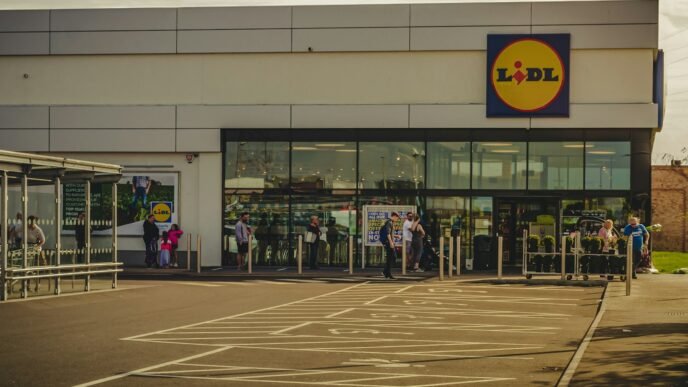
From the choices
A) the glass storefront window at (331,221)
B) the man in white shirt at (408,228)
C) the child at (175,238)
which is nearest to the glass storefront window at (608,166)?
the man in white shirt at (408,228)

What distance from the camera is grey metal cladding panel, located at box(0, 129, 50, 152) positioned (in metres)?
37.5

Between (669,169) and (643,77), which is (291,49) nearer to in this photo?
(643,77)

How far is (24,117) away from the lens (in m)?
37.8

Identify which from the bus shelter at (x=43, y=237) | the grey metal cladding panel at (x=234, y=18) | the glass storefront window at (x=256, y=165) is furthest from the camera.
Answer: the glass storefront window at (x=256, y=165)

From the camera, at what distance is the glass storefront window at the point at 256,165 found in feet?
120

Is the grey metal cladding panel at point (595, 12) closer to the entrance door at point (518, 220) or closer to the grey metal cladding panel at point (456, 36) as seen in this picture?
the grey metal cladding panel at point (456, 36)

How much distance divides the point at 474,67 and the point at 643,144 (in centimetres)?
572

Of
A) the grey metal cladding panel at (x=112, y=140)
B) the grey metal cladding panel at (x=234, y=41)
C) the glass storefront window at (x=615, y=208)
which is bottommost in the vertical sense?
the glass storefront window at (x=615, y=208)

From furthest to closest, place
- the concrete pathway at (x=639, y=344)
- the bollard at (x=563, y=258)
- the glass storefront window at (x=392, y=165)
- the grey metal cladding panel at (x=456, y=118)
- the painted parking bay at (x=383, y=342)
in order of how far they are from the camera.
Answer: the glass storefront window at (x=392, y=165), the grey metal cladding panel at (x=456, y=118), the bollard at (x=563, y=258), the painted parking bay at (x=383, y=342), the concrete pathway at (x=639, y=344)

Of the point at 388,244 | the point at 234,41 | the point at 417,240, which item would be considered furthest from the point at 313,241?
the point at 234,41

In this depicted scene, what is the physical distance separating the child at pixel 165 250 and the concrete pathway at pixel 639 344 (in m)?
16.4

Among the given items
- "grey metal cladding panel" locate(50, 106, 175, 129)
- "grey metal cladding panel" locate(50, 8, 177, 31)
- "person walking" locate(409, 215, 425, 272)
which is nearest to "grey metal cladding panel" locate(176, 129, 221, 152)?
"grey metal cladding panel" locate(50, 106, 175, 129)

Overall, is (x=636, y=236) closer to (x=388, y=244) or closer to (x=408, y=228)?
(x=388, y=244)

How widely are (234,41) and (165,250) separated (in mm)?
7082
